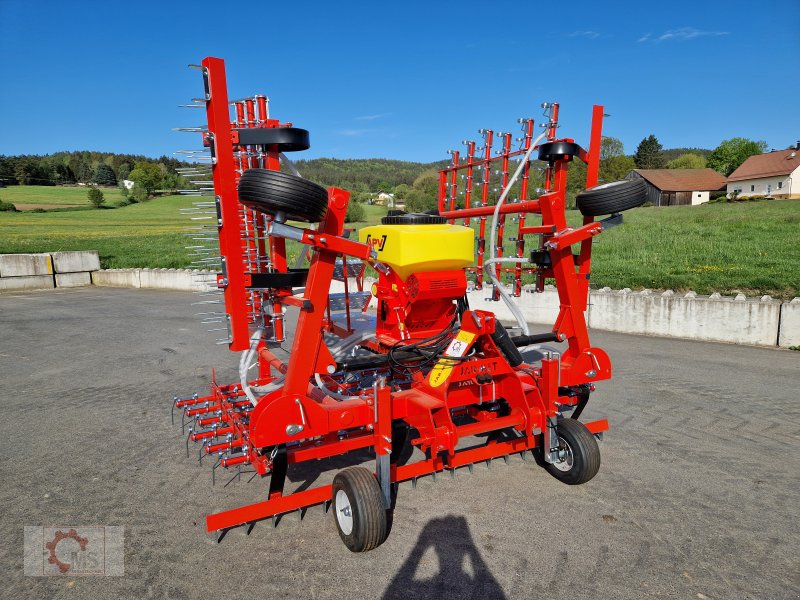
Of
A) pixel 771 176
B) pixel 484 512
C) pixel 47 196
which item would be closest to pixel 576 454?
pixel 484 512

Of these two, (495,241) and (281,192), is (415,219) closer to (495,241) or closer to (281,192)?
(495,241)

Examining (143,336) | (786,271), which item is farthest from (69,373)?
(786,271)

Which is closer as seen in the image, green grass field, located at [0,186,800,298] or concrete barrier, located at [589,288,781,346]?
concrete barrier, located at [589,288,781,346]

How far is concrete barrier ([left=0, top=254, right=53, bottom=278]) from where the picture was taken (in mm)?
A: 17484

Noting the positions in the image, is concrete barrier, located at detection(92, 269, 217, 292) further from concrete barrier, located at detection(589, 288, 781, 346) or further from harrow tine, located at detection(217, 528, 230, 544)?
harrow tine, located at detection(217, 528, 230, 544)

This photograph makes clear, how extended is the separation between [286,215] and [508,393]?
2205mm

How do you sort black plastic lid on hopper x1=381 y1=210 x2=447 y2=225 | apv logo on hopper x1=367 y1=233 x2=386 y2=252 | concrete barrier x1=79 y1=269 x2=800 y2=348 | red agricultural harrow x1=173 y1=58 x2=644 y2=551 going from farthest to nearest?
concrete barrier x1=79 y1=269 x2=800 y2=348, black plastic lid on hopper x1=381 y1=210 x2=447 y2=225, apv logo on hopper x1=367 y1=233 x2=386 y2=252, red agricultural harrow x1=173 y1=58 x2=644 y2=551

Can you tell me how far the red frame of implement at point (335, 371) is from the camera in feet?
11.4

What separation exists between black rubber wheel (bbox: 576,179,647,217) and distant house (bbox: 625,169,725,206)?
196 ft

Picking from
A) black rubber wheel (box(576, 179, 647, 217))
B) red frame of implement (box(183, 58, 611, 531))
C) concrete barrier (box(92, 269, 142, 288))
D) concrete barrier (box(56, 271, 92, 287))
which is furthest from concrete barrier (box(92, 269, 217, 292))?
black rubber wheel (box(576, 179, 647, 217))

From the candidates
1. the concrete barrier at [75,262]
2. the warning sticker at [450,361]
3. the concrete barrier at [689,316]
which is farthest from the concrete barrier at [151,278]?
the warning sticker at [450,361]

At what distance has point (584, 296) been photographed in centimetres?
460

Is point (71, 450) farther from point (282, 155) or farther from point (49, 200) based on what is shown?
point (49, 200)

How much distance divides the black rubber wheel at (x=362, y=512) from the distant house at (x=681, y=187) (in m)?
62.0
